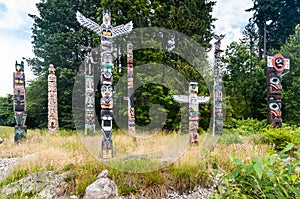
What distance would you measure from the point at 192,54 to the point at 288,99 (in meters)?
6.22

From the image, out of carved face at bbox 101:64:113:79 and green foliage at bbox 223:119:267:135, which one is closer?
carved face at bbox 101:64:113:79

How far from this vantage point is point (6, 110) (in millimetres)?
16375

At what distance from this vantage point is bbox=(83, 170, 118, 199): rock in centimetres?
317

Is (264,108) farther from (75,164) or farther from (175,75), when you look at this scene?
(75,164)

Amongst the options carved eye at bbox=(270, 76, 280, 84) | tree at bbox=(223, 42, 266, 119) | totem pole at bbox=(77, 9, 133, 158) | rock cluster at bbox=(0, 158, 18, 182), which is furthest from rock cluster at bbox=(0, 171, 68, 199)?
tree at bbox=(223, 42, 266, 119)

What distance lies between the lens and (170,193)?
3637mm

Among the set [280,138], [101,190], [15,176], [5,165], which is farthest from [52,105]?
[280,138]

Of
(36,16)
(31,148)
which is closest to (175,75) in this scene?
(31,148)

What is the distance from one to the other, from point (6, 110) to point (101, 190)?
16.9 metres

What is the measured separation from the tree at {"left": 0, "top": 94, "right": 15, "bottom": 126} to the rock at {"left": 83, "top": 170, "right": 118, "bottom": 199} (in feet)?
52.4

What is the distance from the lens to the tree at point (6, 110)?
16158 mm

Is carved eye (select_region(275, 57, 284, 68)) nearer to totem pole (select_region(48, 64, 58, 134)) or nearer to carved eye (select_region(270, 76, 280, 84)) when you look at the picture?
carved eye (select_region(270, 76, 280, 84))

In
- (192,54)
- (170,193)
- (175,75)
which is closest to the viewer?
(170,193)

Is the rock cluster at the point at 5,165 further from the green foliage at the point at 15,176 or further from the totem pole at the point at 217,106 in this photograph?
the totem pole at the point at 217,106
